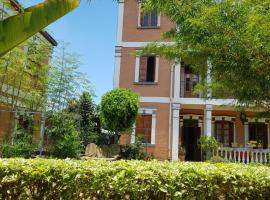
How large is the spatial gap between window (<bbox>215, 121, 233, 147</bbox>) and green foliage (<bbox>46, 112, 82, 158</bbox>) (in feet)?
31.4

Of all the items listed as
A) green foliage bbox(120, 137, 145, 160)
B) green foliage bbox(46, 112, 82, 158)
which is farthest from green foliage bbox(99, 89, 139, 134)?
green foliage bbox(46, 112, 82, 158)

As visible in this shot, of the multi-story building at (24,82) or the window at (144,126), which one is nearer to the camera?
the multi-story building at (24,82)

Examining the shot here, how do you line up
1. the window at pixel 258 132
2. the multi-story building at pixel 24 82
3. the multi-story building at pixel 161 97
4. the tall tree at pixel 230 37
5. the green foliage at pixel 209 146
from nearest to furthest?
the tall tree at pixel 230 37 < the multi-story building at pixel 24 82 < the green foliage at pixel 209 146 < the multi-story building at pixel 161 97 < the window at pixel 258 132

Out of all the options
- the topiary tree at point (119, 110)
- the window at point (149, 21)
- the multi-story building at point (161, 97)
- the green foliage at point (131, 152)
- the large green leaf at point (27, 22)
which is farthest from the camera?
the window at point (149, 21)

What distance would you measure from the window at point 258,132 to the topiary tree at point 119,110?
7857 mm

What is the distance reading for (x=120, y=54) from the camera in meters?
18.1

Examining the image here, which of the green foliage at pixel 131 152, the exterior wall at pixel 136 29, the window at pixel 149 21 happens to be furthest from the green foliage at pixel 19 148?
the window at pixel 149 21

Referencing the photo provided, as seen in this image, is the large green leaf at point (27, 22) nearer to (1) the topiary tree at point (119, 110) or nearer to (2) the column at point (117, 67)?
(1) the topiary tree at point (119, 110)

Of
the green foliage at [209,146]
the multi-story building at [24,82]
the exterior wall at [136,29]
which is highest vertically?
the exterior wall at [136,29]

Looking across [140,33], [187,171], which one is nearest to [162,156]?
[140,33]

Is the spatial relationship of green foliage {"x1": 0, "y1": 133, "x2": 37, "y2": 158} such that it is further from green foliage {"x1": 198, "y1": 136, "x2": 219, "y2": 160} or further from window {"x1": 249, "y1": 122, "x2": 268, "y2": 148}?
window {"x1": 249, "y1": 122, "x2": 268, "y2": 148}

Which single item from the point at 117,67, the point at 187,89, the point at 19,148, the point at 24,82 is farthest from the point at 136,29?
the point at 19,148

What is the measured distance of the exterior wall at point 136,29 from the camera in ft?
59.8

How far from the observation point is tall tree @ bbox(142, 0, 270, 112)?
5840 millimetres
